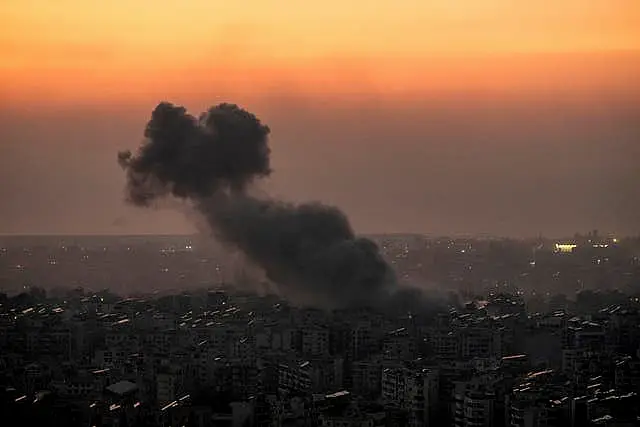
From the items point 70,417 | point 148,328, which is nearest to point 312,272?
point 148,328

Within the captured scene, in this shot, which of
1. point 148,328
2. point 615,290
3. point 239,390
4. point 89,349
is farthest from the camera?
point 615,290

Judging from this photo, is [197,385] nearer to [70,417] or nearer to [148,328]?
[70,417]

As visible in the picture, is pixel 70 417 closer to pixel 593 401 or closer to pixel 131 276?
pixel 593 401

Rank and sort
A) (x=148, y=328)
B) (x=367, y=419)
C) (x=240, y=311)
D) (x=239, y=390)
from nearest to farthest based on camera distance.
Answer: (x=367, y=419) < (x=239, y=390) < (x=148, y=328) < (x=240, y=311)

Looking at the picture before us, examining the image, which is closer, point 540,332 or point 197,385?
point 197,385

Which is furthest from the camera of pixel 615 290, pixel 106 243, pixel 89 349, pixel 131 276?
pixel 106 243

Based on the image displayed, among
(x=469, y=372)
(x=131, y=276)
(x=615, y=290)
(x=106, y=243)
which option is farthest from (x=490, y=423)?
(x=106, y=243)
